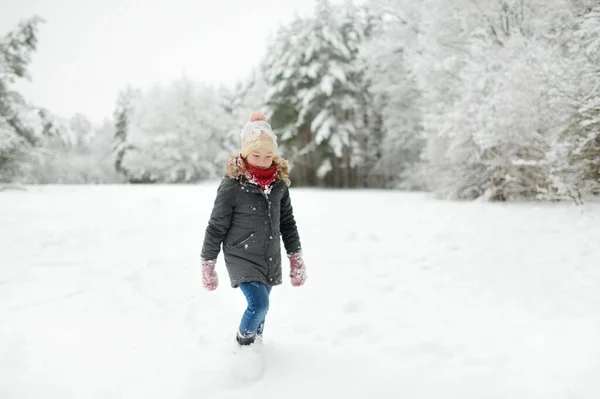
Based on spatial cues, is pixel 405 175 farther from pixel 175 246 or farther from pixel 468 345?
pixel 468 345

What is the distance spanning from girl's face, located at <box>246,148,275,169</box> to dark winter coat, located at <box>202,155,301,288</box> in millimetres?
122

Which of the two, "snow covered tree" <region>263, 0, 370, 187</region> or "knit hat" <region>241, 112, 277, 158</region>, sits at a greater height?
"snow covered tree" <region>263, 0, 370, 187</region>

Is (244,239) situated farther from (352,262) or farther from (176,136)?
(176,136)

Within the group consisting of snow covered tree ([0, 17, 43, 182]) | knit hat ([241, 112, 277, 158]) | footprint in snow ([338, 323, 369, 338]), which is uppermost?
snow covered tree ([0, 17, 43, 182])

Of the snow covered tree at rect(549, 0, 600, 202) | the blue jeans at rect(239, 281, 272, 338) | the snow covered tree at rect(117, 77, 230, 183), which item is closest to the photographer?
the blue jeans at rect(239, 281, 272, 338)

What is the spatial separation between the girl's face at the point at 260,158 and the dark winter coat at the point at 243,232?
12 centimetres

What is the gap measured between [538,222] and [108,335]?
6724mm

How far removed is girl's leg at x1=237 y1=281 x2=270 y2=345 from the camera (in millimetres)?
2814

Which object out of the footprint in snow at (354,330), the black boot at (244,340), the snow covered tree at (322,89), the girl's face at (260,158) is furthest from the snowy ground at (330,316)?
the snow covered tree at (322,89)

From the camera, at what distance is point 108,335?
3.25 m

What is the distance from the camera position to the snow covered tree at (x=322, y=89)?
21.0m

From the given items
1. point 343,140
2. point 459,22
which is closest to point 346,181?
point 343,140

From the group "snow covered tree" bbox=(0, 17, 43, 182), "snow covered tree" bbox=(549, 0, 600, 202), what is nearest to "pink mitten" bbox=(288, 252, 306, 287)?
"snow covered tree" bbox=(549, 0, 600, 202)

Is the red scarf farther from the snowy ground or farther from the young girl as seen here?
the snowy ground
